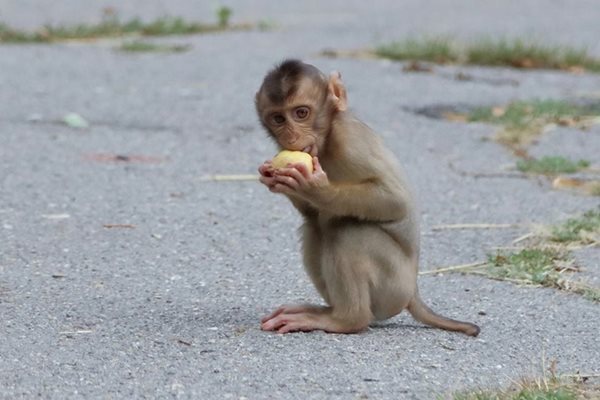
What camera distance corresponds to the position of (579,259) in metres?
7.20

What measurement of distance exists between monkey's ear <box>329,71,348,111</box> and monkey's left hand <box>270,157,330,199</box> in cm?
32

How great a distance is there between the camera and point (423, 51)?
13719 millimetres

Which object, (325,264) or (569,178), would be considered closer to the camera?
(325,264)

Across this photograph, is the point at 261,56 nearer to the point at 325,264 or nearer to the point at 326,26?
the point at 326,26

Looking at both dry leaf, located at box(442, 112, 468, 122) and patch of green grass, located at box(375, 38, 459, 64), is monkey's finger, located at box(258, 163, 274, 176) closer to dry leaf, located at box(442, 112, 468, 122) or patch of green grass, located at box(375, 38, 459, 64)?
dry leaf, located at box(442, 112, 468, 122)

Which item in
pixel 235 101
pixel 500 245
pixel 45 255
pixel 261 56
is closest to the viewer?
pixel 45 255

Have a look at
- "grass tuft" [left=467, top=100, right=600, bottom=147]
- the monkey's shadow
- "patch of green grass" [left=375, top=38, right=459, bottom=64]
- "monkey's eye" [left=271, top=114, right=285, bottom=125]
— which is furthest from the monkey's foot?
"patch of green grass" [left=375, top=38, right=459, bottom=64]

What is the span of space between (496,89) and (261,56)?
258cm

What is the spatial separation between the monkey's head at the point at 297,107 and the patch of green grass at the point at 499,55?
7.86 metres

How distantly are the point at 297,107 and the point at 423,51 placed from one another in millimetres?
8104

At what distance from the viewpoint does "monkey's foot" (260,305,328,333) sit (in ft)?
18.8

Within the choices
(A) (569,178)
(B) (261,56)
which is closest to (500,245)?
(A) (569,178)

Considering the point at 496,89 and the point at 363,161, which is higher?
the point at 363,161

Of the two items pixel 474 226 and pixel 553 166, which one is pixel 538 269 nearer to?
pixel 474 226
